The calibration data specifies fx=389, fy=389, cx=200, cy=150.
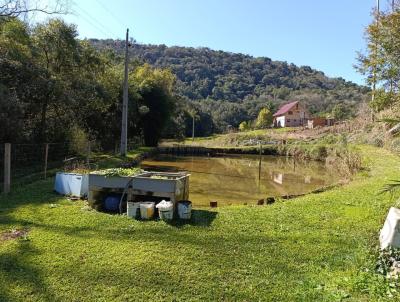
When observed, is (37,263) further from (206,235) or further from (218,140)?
(218,140)

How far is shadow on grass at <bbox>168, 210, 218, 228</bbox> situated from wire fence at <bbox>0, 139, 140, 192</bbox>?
18.5ft

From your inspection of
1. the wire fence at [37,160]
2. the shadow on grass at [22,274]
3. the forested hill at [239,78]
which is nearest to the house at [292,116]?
the forested hill at [239,78]

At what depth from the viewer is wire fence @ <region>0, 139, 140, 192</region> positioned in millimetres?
11719

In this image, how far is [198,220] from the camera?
23.1 ft

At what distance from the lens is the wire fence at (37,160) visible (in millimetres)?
11719

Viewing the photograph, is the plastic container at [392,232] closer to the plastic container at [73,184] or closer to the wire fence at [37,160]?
the plastic container at [73,184]

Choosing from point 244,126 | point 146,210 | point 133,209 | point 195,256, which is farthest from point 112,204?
point 244,126

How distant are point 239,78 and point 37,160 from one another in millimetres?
92577

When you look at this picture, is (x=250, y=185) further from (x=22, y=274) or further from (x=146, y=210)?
(x=22, y=274)

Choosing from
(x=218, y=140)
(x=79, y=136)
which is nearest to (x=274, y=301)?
(x=79, y=136)

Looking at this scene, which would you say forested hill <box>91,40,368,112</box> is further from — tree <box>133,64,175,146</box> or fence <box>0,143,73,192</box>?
fence <box>0,143,73,192</box>

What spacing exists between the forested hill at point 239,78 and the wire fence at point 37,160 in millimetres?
67437

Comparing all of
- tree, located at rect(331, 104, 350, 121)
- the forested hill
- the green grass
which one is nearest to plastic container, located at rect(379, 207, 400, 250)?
the green grass

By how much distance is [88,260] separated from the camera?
5133mm
